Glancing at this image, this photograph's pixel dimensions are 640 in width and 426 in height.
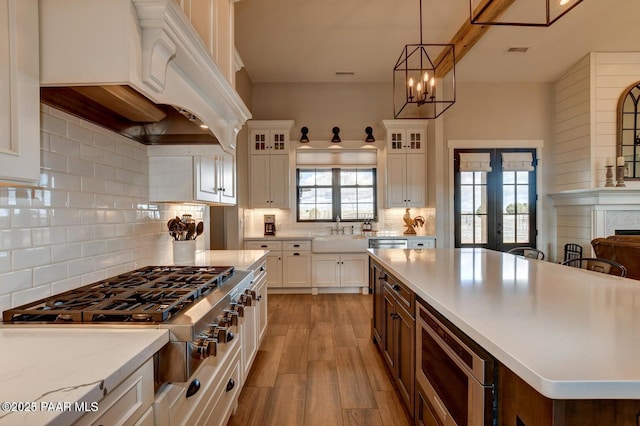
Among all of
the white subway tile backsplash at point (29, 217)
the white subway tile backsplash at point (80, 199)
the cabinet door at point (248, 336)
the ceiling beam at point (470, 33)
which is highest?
the ceiling beam at point (470, 33)

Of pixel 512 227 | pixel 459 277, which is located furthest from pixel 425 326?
pixel 512 227

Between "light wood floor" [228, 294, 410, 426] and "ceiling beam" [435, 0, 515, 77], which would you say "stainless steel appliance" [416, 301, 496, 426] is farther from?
"ceiling beam" [435, 0, 515, 77]

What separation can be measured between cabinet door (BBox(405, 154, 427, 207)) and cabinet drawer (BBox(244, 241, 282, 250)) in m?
2.18

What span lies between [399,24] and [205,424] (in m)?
4.32

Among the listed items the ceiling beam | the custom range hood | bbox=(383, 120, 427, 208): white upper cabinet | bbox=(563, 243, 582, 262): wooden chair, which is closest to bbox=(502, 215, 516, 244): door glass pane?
bbox=(563, 243, 582, 262): wooden chair

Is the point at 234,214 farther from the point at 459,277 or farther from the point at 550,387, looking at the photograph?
the point at 550,387

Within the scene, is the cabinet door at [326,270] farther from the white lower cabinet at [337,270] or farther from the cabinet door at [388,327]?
the cabinet door at [388,327]

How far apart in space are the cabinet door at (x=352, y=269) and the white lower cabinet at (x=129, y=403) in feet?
13.1

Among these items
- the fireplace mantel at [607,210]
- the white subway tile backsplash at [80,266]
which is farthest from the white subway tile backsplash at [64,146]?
the fireplace mantel at [607,210]

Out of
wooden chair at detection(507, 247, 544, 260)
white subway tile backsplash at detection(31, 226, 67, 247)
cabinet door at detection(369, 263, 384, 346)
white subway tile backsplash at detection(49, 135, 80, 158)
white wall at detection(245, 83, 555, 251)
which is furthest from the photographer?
white wall at detection(245, 83, 555, 251)

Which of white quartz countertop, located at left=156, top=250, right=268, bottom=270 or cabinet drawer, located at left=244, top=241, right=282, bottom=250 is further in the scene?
cabinet drawer, located at left=244, top=241, right=282, bottom=250

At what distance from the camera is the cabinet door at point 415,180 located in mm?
5031

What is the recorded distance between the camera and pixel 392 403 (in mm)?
2100

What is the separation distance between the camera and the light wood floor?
198cm
